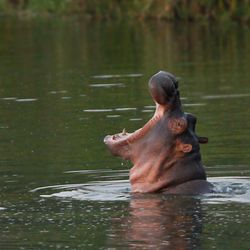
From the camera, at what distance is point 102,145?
1450 cm

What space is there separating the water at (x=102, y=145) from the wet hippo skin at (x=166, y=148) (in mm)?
172

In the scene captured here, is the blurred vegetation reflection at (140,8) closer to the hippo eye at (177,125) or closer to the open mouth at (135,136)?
the open mouth at (135,136)

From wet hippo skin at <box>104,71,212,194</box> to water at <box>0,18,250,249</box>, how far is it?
172 millimetres

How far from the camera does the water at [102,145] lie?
9.77 metres

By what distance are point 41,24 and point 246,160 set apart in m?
28.9

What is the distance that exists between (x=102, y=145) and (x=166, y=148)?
354cm

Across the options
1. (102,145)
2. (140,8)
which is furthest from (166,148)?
(140,8)

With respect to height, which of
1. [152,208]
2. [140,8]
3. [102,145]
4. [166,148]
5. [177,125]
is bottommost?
[140,8]

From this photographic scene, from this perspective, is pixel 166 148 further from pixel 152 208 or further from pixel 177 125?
pixel 152 208

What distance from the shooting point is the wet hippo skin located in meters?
10.9

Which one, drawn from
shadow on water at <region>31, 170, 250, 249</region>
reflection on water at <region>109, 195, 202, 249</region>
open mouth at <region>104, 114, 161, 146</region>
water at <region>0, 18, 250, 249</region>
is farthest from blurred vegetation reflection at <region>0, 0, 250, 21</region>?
reflection on water at <region>109, 195, 202, 249</region>

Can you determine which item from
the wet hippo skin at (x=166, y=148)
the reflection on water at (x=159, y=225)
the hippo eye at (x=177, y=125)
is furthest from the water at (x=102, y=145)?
the hippo eye at (x=177, y=125)

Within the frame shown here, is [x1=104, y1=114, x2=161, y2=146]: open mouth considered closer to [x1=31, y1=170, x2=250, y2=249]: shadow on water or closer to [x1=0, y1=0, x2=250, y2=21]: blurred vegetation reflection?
[x1=31, y1=170, x2=250, y2=249]: shadow on water

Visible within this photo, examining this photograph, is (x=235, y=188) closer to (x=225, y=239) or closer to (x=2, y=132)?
(x=225, y=239)
